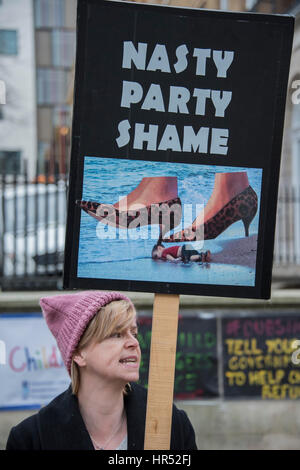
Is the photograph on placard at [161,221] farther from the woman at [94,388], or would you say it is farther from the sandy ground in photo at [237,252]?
the woman at [94,388]

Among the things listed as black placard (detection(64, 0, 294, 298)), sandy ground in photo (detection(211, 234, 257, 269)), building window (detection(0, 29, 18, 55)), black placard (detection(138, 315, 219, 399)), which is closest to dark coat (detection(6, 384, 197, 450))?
black placard (detection(64, 0, 294, 298))

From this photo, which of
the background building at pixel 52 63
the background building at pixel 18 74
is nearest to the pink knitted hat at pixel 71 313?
the background building at pixel 52 63

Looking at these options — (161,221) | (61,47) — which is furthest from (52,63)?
(161,221)

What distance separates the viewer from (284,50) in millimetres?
2514

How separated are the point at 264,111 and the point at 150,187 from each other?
1.80ft

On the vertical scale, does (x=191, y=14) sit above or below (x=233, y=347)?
above

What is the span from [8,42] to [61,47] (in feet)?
8.67

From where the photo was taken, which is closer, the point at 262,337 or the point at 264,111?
the point at 264,111

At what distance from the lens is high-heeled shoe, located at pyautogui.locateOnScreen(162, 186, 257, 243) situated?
2492mm

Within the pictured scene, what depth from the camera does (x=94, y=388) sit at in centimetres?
257

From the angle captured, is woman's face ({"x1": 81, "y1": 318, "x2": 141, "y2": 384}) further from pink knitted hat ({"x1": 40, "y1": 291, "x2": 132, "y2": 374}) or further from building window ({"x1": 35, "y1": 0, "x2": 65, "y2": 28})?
building window ({"x1": 35, "y1": 0, "x2": 65, "y2": 28})

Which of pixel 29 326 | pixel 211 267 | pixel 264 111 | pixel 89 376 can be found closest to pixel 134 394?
pixel 89 376

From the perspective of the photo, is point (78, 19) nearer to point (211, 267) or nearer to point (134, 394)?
point (211, 267)

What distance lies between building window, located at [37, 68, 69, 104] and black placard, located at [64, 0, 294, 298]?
968 inches
